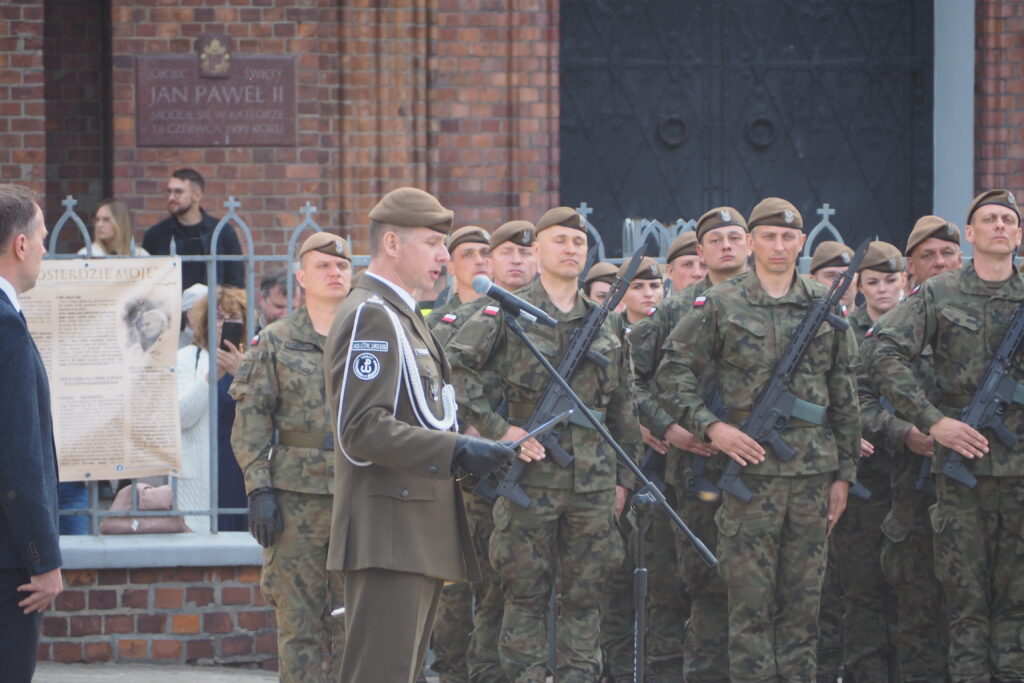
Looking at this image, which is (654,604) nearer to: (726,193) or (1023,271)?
(1023,271)

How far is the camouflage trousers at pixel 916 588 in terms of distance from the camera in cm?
705

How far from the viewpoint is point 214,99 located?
32.6 ft

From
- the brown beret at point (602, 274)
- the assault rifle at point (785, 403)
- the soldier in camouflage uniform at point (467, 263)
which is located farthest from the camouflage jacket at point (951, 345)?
the soldier in camouflage uniform at point (467, 263)

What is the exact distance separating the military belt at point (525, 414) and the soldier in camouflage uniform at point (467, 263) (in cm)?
84

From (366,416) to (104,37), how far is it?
6865mm

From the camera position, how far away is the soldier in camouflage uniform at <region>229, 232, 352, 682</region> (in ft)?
20.7

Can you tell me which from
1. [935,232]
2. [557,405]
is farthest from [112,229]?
[935,232]

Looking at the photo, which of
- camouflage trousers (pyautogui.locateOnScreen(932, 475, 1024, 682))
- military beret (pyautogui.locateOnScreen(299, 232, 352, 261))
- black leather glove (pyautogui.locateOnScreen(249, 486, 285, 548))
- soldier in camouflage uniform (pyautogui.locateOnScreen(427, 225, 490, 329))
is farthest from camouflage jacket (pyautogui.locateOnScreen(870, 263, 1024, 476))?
black leather glove (pyautogui.locateOnScreen(249, 486, 285, 548))

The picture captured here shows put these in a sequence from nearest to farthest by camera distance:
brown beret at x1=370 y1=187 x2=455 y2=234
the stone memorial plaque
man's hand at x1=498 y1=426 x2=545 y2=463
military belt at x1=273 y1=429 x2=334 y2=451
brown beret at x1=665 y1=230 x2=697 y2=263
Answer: brown beret at x1=370 y1=187 x2=455 y2=234
man's hand at x1=498 y1=426 x2=545 y2=463
military belt at x1=273 y1=429 x2=334 y2=451
brown beret at x1=665 y1=230 x2=697 y2=263
the stone memorial plaque

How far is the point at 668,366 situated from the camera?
6820 millimetres

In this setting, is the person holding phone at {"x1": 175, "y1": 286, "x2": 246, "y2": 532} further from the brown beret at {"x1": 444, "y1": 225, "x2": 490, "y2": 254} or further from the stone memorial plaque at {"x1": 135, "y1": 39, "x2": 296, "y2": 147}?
the stone memorial plaque at {"x1": 135, "y1": 39, "x2": 296, "y2": 147}

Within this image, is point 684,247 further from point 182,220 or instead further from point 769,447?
point 182,220

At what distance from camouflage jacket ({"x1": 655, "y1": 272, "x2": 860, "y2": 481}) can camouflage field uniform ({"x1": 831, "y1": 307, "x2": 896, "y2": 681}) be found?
0.56 metres

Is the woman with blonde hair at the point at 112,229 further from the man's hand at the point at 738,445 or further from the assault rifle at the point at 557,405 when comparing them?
the man's hand at the point at 738,445
